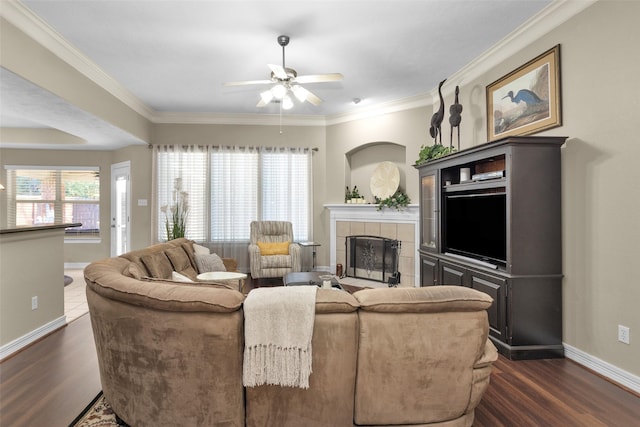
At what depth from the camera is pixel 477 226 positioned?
3330 mm

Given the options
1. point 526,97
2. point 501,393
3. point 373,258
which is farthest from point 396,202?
point 501,393

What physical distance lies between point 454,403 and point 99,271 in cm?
204

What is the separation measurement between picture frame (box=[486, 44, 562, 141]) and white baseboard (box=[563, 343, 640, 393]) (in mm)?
1884

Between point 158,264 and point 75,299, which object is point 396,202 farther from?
point 75,299

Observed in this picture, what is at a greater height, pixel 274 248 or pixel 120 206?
pixel 120 206

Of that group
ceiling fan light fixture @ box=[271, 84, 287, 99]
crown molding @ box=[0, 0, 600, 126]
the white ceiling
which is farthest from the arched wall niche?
ceiling fan light fixture @ box=[271, 84, 287, 99]

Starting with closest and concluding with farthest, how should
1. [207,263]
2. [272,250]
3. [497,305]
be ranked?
1. [497,305]
2. [207,263]
3. [272,250]

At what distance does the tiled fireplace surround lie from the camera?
5039 millimetres

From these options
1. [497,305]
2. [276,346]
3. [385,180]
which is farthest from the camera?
[385,180]

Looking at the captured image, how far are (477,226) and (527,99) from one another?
1.30m

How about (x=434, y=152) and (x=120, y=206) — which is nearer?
(x=434, y=152)

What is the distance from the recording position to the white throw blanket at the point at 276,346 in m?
1.49

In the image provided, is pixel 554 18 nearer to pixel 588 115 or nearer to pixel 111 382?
pixel 588 115

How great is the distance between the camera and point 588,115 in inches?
101
